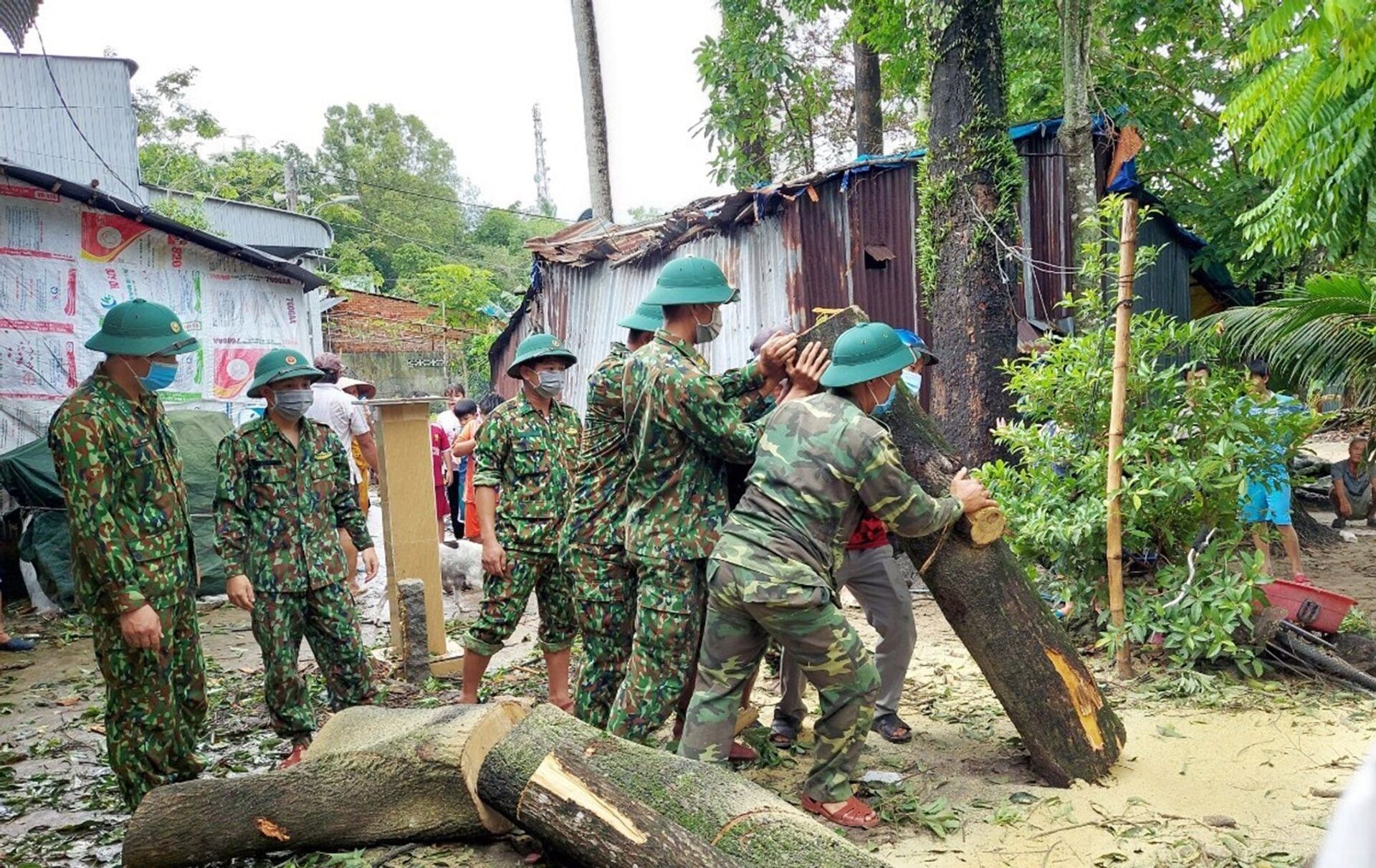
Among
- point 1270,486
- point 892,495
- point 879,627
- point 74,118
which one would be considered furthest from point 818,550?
point 74,118

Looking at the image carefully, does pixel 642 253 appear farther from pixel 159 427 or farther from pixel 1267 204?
pixel 159 427

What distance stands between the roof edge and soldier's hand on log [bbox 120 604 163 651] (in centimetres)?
626

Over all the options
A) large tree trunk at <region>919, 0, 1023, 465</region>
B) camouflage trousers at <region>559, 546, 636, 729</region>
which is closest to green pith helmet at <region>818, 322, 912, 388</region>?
camouflage trousers at <region>559, 546, 636, 729</region>

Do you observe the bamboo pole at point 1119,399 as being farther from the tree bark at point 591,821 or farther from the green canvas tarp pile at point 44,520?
the green canvas tarp pile at point 44,520

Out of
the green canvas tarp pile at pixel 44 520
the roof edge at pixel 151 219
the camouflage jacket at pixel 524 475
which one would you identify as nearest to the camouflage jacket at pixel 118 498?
the camouflage jacket at pixel 524 475

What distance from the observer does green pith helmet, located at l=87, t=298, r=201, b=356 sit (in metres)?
3.97

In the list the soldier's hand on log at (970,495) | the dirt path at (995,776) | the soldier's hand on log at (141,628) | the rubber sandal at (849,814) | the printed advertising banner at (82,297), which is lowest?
the dirt path at (995,776)

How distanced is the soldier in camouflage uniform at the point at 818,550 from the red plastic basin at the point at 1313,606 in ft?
9.08

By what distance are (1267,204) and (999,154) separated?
2363 mm

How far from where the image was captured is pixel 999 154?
7.66 metres

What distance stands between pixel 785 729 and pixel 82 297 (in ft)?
26.3

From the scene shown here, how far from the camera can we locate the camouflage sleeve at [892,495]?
3559mm

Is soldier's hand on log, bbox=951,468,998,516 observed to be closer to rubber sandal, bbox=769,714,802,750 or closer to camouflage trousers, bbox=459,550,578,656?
rubber sandal, bbox=769,714,802,750

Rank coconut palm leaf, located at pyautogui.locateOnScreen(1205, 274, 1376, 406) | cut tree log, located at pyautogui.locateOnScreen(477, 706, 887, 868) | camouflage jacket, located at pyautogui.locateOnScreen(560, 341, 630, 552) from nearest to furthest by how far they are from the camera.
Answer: cut tree log, located at pyautogui.locateOnScreen(477, 706, 887, 868), camouflage jacket, located at pyautogui.locateOnScreen(560, 341, 630, 552), coconut palm leaf, located at pyautogui.locateOnScreen(1205, 274, 1376, 406)
